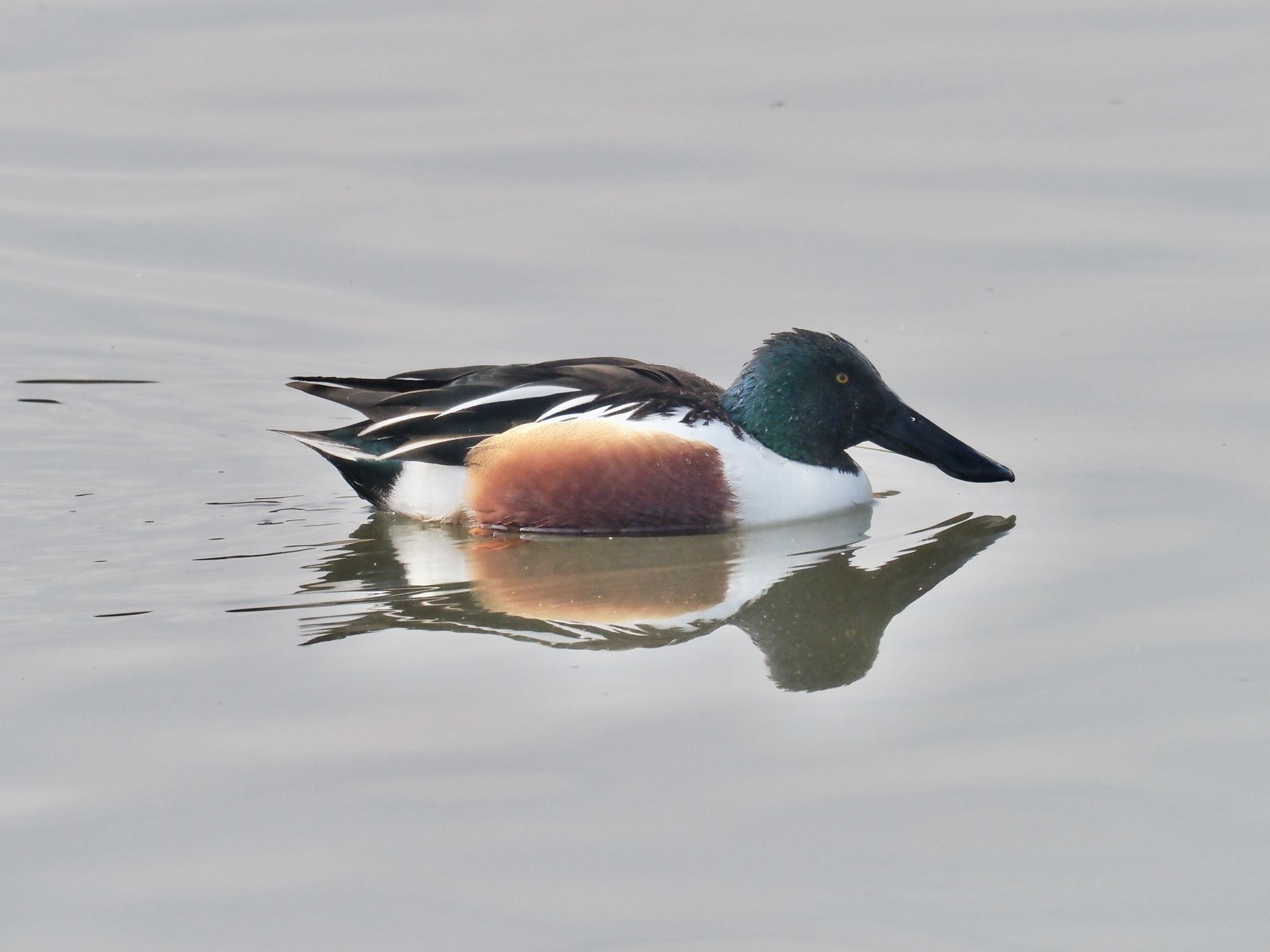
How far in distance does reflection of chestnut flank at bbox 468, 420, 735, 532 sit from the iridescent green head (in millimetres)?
423

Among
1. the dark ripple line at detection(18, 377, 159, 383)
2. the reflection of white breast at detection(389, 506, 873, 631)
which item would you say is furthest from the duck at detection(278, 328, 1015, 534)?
the dark ripple line at detection(18, 377, 159, 383)

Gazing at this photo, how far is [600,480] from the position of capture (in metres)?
7.52

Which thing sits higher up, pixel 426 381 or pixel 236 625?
pixel 426 381

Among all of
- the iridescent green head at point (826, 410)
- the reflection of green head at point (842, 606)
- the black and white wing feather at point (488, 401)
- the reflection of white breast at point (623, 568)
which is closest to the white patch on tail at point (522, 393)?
the black and white wing feather at point (488, 401)

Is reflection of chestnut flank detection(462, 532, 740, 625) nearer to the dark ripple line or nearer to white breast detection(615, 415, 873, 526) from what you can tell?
white breast detection(615, 415, 873, 526)

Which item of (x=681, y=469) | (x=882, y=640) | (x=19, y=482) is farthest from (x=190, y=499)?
(x=882, y=640)

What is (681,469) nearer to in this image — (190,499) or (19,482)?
(190,499)

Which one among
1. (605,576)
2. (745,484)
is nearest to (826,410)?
(745,484)

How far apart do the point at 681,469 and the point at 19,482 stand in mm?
2871

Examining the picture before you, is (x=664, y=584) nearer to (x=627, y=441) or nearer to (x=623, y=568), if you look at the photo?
(x=623, y=568)

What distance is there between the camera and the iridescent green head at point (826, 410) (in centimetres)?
780

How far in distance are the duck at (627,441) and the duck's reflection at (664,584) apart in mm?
117

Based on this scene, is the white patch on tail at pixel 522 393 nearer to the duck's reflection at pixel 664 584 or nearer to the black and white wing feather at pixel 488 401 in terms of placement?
the black and white wing feather at pixel 488 401

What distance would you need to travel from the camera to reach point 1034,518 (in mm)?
7473
